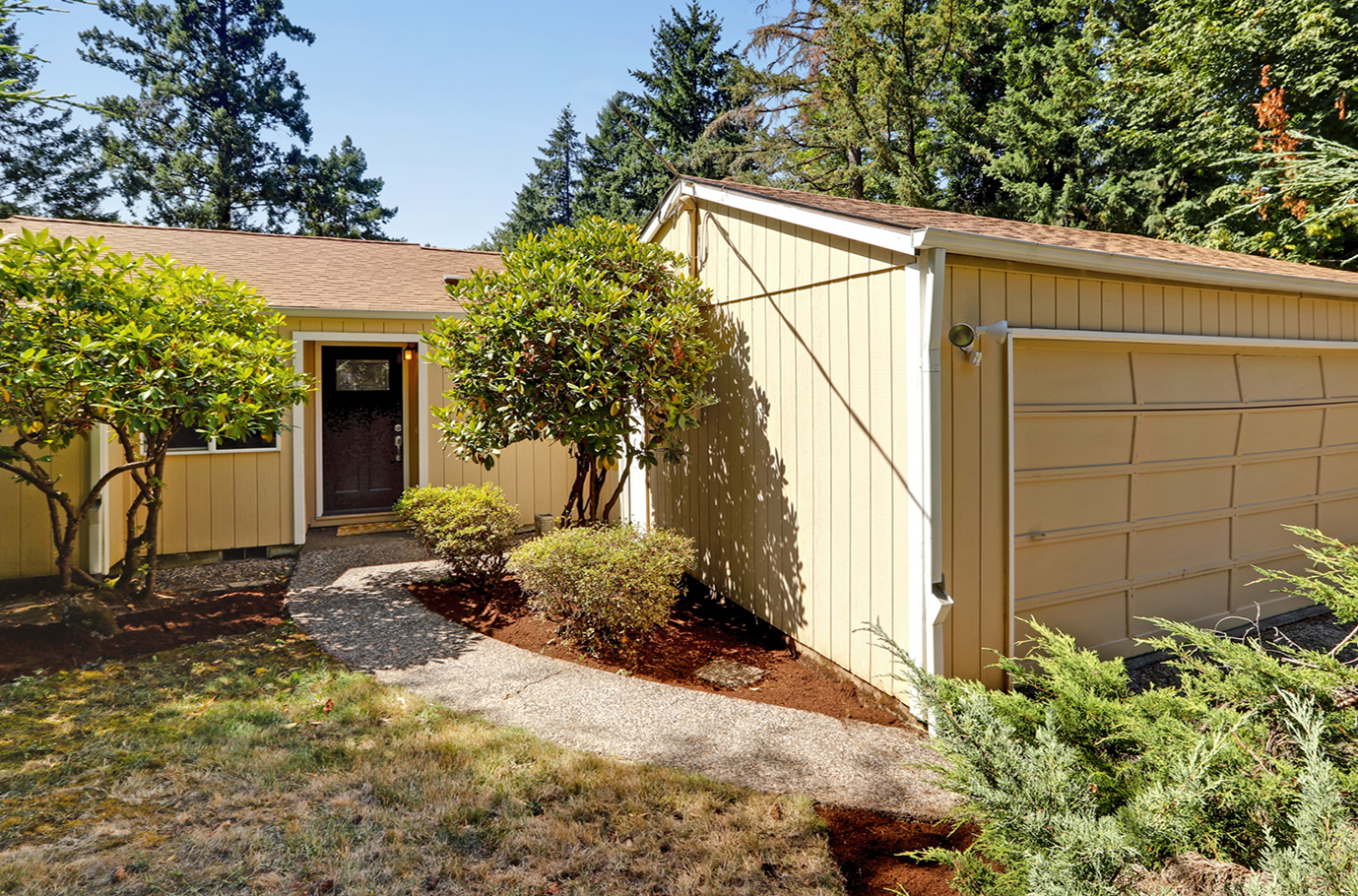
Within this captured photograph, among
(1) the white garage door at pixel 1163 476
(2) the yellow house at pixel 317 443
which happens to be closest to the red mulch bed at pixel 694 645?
(1) the white garage door at pixel 1163 476

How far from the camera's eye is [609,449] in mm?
5238

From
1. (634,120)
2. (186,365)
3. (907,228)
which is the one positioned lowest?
(186,365)

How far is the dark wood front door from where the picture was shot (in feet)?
29.5

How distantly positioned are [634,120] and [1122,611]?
24.0 meters

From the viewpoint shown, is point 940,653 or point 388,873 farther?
point 940,653

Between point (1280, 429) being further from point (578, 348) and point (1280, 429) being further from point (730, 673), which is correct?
point (578, 348)

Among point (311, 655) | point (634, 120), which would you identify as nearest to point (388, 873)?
point (311, 655)

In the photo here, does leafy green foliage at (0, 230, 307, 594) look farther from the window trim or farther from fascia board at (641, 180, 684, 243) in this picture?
fascia board at (641, 180, 684, 243)

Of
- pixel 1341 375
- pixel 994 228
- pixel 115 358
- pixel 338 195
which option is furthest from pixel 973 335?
pixel 338 195

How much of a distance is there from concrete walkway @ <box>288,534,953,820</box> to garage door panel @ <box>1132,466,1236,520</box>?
238 cm

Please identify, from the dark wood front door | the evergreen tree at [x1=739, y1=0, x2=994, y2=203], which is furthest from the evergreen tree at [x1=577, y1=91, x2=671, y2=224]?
the dark wood front door

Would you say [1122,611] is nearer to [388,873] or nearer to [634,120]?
[388,873]

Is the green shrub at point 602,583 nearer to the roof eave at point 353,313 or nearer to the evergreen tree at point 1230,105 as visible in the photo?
the roof eave at point 353,313

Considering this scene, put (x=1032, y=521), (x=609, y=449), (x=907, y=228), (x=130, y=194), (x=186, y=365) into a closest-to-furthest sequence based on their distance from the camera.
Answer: (x=907, y=228)
(x=1032, y=521)
(x=186, y=365)
(x=609, y=449)
(x=130, y=194)
